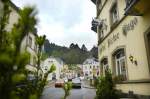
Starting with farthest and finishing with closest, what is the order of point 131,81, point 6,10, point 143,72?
point 131,81
point 143,72
point 6,10

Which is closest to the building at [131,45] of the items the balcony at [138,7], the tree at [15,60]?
the balcony at [138,7]

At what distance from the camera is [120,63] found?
14.9 m

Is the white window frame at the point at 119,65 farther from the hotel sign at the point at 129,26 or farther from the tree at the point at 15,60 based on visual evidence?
the tree at the point at 15,60

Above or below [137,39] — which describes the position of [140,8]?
above

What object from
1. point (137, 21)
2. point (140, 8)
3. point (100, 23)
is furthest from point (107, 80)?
point (100, 23)

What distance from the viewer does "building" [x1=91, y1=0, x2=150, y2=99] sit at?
32.9 feet

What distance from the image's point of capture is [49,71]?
1863 mm

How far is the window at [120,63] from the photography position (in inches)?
553

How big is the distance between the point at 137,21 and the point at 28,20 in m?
10.5

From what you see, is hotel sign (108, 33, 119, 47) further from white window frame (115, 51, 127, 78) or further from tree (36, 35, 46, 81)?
tree (36, 35, 46, 81)

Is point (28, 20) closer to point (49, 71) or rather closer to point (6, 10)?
point (6, 10)

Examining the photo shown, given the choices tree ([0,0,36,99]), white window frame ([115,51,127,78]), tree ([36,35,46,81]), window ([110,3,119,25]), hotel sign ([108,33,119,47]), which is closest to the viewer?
tree ([0,0,36,99])

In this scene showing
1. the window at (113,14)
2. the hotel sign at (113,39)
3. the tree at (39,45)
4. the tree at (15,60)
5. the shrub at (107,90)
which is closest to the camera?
the tree at (15,60)

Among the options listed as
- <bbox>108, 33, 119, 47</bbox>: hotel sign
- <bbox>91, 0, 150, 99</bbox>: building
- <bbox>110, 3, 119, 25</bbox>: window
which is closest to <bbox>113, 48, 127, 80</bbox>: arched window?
<bbox>91, 0, 150, 99</bbox>: building
